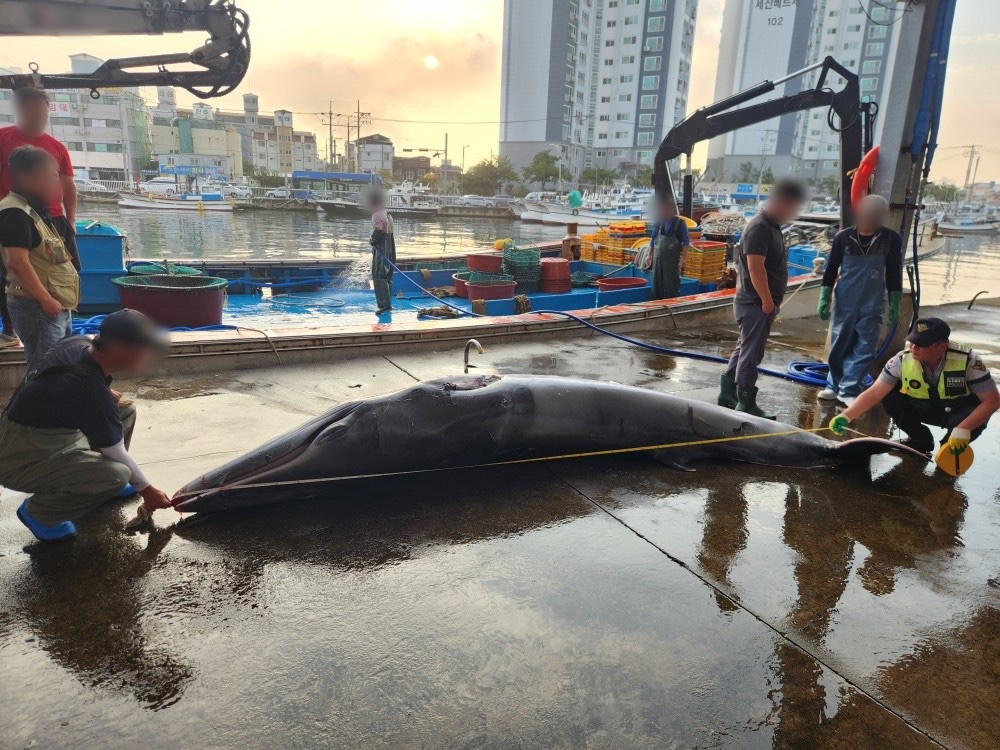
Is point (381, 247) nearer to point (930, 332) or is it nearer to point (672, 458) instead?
point (672, 458)

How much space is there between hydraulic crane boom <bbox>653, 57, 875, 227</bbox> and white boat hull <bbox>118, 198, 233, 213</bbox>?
189 ft

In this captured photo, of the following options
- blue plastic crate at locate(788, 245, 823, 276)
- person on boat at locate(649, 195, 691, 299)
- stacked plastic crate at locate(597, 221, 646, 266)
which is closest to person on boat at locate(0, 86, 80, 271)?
person on boat at locate(649, 195, 691, 299)

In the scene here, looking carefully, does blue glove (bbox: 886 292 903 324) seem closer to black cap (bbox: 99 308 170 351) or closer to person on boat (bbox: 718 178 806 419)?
person on boat (bbox: 718 178 806 419)

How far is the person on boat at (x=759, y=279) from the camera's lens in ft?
17.2

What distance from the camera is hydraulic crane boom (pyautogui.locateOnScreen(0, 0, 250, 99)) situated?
6211 mm

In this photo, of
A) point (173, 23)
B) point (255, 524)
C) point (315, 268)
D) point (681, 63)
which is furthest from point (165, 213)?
point (681, 63)

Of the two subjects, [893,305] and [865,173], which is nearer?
[893,305]

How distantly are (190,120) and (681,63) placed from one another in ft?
295

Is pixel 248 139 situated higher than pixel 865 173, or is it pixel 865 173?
pixel 248 139

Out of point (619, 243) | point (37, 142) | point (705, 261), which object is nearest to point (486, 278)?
point (619, 243)

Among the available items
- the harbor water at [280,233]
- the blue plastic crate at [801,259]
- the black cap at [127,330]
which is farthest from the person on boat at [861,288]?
the harbor water at [280,233]

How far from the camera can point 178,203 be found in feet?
204

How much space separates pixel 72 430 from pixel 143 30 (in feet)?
19.5

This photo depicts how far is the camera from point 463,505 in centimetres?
386
